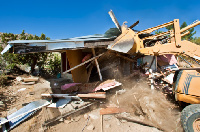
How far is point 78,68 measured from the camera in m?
6.65

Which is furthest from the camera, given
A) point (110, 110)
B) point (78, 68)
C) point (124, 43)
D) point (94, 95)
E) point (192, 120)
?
point (78, 68)

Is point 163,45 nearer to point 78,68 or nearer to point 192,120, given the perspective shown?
point 192,120

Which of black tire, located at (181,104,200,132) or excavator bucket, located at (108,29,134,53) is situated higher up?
excavator bucket, located at (108,29,134,53)

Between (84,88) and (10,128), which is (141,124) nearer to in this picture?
(84,88)

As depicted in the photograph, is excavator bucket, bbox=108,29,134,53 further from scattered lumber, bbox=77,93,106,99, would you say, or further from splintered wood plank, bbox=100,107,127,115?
splintered wood plank, bbox=100,107,127,115

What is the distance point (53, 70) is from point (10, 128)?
7.69m

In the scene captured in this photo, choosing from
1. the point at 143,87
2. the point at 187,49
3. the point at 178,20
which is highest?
the point at 178,20

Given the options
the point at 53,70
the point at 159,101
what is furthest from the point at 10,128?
the point at 53,70

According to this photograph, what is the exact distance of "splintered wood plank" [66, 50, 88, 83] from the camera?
6.37 metres

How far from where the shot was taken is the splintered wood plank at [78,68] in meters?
6.37

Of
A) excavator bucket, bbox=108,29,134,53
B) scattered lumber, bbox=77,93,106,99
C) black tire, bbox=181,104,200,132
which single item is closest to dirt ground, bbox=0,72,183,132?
black tire, bbox=181,104,200,132

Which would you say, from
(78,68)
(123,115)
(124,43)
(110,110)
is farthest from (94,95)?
(124,43)

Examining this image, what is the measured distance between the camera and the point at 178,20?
333 centimetres

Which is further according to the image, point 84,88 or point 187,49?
point 84,88
